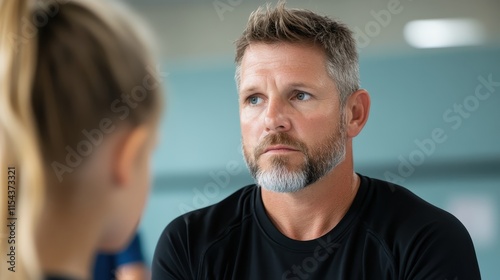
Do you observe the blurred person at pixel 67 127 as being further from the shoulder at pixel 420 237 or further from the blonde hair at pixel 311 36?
the blonde hair at pixel 311 36

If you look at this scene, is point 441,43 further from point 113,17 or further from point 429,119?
point 113,17

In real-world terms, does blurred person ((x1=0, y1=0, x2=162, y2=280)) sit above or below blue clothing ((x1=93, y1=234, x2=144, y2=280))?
above

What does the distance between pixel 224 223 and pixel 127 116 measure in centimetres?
88

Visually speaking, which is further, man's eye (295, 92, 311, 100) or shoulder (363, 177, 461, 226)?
man's eye (295, 92, 311, 100)

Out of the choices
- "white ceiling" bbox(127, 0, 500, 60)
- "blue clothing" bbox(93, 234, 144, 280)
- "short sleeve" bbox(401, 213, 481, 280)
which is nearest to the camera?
"short sleeve" bbox(401, 213, 481, 280)

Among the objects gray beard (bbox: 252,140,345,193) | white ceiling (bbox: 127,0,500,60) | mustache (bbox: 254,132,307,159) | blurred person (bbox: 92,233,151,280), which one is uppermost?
white ceiling (bbox: 127,0,500,60)

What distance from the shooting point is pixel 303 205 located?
161 cm

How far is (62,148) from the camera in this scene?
68 cm

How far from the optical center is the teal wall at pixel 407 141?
11.7 ft

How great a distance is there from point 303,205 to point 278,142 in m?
0.17

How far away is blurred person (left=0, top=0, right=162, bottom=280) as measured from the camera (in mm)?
658

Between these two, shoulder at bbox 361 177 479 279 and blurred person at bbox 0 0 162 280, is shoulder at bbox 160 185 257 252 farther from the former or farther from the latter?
blurred person at bbox 0 0 162 280

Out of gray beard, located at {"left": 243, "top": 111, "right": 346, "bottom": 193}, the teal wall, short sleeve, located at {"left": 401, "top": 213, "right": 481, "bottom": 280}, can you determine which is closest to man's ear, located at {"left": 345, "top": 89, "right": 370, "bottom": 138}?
gray beard, located at {"left": 243, "top": 111, "right": 346, "bottom": 193}

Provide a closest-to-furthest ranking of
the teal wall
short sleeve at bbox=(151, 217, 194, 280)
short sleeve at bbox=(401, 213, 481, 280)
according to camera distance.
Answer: short sleeve at bbox=(401, 213, 481, 280) < short sleeve at bbox=(151, 217, 194, 280) < the teal wall
